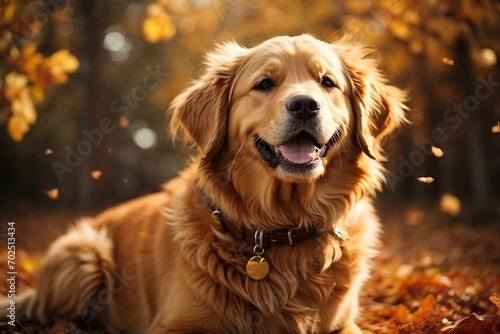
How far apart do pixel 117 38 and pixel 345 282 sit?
14.5 m

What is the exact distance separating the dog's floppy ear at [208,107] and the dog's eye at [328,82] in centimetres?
Answer: 65

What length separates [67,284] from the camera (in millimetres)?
3762

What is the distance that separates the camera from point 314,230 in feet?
11.0

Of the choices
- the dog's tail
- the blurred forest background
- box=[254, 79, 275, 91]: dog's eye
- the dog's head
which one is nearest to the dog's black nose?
the dog's head

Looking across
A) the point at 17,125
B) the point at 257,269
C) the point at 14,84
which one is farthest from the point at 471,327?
the point at 14,84

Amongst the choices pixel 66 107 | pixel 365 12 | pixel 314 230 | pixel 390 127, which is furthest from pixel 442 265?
pixel 66 107

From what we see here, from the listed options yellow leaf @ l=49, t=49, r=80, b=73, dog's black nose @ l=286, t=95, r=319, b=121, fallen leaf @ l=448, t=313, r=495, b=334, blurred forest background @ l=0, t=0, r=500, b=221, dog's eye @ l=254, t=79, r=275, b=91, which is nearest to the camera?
fallen leaf @ l=448, t=313, r=495, b=334

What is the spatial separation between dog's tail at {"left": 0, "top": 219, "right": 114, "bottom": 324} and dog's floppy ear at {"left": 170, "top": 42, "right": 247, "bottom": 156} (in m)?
1.16

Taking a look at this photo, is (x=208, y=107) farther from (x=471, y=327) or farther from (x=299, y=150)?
(x=471, y=327)

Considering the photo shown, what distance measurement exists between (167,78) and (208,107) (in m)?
14.9

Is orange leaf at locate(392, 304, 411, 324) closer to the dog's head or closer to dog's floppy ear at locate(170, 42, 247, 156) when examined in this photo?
the dog's head

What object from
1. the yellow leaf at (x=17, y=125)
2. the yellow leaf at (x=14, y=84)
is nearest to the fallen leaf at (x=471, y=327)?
the yellow leaf at (x=17, y=125)

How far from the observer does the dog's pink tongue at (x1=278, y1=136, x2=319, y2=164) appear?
3.13 metres

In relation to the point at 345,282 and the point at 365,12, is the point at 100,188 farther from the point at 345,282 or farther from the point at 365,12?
the point at 345,282
